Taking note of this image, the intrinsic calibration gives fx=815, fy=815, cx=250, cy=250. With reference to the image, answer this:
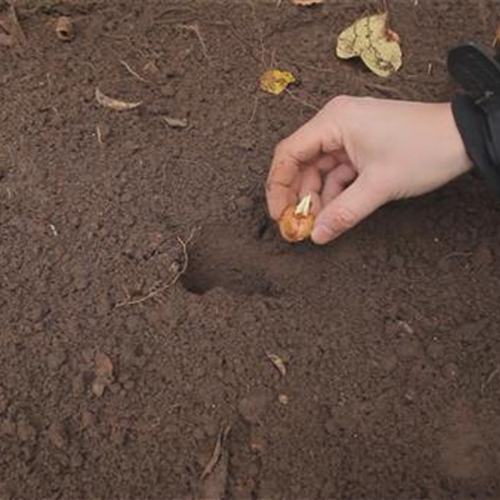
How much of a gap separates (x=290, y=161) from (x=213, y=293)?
31 centimetres

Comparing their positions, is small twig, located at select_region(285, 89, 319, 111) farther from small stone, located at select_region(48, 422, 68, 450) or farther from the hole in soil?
small stone, located at select_region(48, 422, 68, 450)

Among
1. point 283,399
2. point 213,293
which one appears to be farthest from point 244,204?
point 283,399

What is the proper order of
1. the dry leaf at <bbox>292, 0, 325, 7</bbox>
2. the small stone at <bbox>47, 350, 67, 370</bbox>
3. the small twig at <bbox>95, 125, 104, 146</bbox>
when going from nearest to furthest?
the small stone at <bbox>47, 350, 67, 370</bbox> < the small twig at <bbox>95, 125, 104, 146</bbox> < the dry leaf at <bbox>292, 0, 325, 7</bbox>

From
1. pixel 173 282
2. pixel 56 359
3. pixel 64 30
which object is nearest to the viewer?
pixel 56 359

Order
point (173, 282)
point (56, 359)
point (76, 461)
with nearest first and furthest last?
1. point (76, 461)
2. point (56, 359)
3. point (173, 282)

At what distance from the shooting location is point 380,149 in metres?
1.52

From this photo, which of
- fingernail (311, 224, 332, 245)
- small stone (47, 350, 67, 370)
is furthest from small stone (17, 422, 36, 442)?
fingernail (311, 224, 332, 245)

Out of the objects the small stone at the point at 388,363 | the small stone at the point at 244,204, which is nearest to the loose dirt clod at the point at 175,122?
the small stone at the point at 244,204

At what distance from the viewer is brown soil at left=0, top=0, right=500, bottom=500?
1.44 meters

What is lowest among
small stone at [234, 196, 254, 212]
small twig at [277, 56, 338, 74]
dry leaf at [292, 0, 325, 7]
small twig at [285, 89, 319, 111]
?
small stone at [234, 196, 254, 212]

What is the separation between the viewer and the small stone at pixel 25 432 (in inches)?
56.9

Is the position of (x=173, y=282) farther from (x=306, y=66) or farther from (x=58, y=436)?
(x=306, y=66)

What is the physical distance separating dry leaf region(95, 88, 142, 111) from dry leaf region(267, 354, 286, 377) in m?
0.73

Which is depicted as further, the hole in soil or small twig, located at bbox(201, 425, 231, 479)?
the hole in soil
